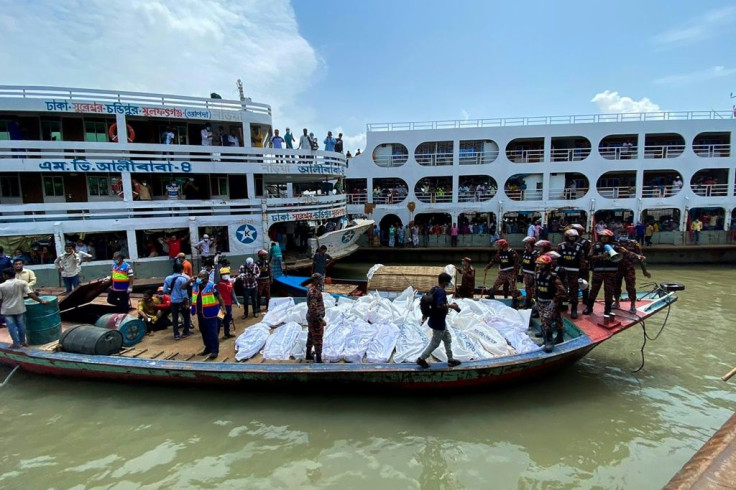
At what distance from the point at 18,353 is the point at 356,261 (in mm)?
15782

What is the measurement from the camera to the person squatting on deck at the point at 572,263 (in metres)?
7.46

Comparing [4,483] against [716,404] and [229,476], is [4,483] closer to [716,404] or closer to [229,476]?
[229,476]

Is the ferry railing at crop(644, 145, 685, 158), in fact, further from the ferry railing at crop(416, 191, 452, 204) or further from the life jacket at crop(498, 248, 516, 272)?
the life jacket at crop(498, 248, 516, 272)

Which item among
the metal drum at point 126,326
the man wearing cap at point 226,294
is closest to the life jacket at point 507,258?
the man wearing cap at point 226,294

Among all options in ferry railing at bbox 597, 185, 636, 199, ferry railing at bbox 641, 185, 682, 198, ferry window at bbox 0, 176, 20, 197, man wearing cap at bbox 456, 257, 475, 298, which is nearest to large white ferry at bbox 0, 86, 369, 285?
ferry window at bbox 0, 176, 20, 197

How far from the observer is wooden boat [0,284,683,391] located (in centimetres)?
618

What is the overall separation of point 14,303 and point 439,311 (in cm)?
724

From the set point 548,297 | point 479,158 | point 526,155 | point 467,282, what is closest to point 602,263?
point 548,297

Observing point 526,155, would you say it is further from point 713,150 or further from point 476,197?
point 713,150

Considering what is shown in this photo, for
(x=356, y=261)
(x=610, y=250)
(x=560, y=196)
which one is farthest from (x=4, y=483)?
(x=560, y=196)

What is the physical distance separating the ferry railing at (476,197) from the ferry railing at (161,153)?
9.84 metres

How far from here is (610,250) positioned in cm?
705

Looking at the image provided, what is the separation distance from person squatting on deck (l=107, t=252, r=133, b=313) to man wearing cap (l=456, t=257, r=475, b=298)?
24.5 feet

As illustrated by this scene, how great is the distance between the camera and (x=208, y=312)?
6.78 meters
